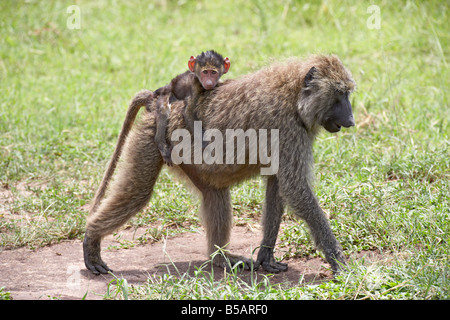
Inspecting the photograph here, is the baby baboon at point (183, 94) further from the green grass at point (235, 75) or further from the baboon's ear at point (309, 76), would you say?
the green grass at point (235, 75)

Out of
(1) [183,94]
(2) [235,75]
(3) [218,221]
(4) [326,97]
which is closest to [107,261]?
(3) [218,221]

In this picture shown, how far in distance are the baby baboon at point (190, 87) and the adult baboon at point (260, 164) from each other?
0.06 metres

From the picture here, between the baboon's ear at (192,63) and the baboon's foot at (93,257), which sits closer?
the baboon's ear at (192,63)

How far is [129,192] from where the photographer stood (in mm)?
4367

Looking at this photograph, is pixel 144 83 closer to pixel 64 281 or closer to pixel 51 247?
pixel 51 247

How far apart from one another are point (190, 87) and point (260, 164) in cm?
78

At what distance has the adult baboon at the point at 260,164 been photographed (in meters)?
4.03

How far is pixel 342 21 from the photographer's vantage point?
29.6ft

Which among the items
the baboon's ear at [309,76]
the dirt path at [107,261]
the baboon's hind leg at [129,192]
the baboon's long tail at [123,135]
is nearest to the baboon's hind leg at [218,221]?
the dirt path at [107,261]

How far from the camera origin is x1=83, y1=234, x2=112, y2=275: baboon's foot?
4.40 meters

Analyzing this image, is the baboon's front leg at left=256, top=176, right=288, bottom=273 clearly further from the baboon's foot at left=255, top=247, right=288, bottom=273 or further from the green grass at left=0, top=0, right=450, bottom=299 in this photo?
the green grass at left=0, top=0, right=450, bottom=299

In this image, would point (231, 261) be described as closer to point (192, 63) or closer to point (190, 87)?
point (190, 87)

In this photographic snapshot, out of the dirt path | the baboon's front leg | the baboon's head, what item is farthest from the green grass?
the baboon's head

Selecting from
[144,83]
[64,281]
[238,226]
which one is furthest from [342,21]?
[64,281]
